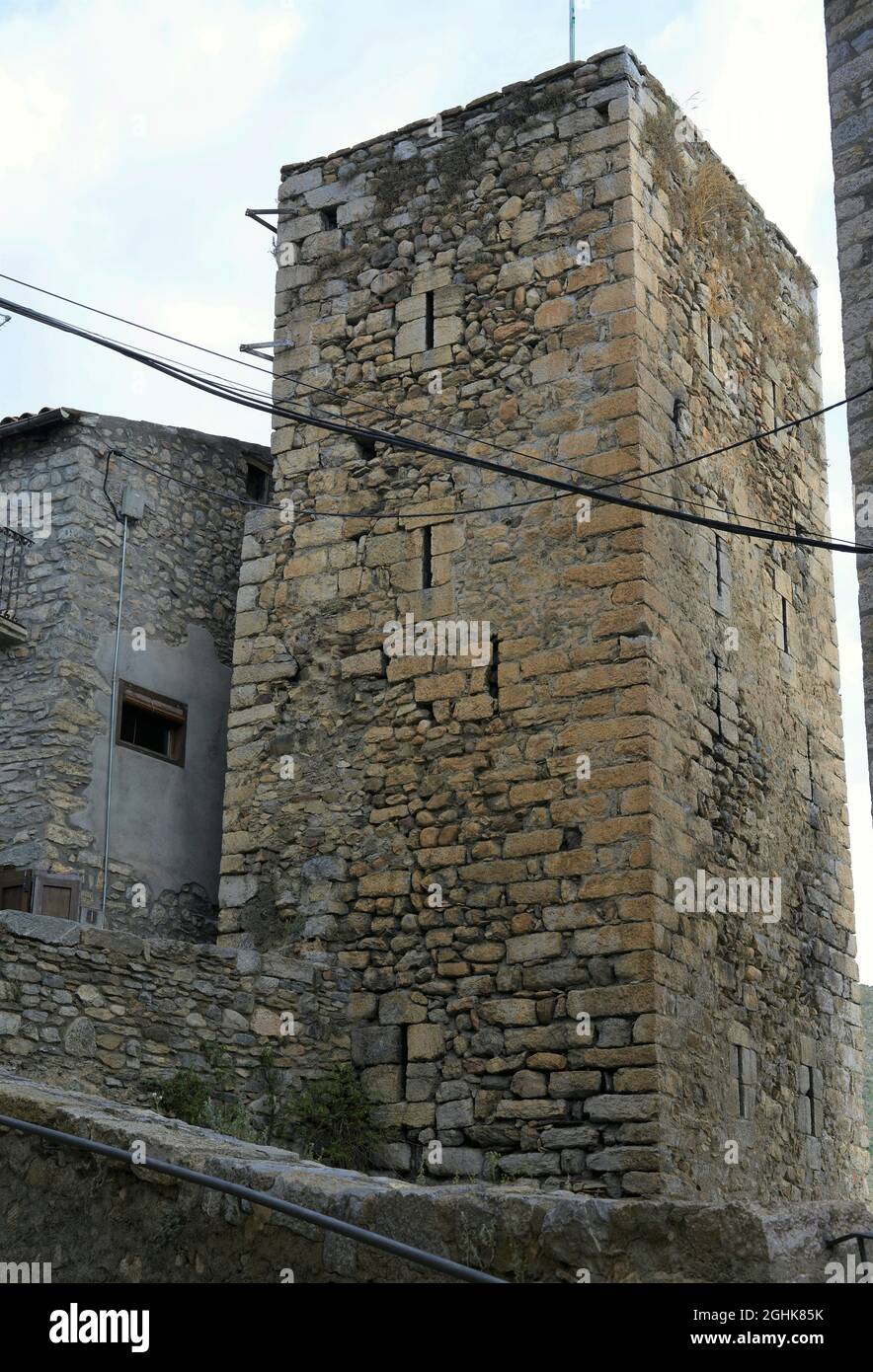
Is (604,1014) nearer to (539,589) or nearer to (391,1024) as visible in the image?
(391,1024)

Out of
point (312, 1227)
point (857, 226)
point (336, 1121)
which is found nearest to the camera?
point (312, 1227)

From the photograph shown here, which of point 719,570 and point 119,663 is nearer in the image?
point 719,570

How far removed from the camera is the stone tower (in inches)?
336

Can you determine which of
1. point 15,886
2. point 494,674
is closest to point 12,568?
point 15,886

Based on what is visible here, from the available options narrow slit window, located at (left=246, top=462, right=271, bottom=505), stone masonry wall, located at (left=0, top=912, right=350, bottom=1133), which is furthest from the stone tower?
narrow slit window, located at (left=246, top=462, right=271, bottom=505)

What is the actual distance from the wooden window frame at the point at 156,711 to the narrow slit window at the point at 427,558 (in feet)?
7.91

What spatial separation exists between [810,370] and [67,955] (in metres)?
7.21

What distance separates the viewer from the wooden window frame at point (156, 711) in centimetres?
1089

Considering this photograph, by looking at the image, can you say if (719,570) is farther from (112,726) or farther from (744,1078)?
(112,726)

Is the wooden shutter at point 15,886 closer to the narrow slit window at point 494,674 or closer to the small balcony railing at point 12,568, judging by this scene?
the small balcony railing at point 12,568

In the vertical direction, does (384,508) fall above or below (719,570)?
above

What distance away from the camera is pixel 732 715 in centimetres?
984

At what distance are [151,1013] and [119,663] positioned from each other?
350cm

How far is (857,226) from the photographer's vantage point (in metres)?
7.46
